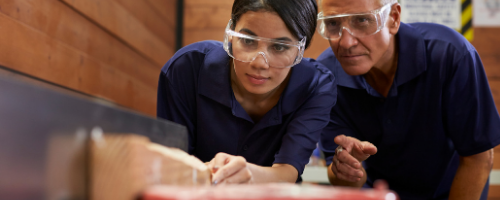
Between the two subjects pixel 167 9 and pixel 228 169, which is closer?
pixel 228 169

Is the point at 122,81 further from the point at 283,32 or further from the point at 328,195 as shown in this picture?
the point at 328,195

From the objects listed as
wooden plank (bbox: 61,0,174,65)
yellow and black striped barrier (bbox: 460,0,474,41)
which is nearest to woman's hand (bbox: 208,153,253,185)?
wooden plank (bbox: 61,0,174,65)

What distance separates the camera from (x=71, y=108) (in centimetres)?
44

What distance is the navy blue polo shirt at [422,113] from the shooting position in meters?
1.58

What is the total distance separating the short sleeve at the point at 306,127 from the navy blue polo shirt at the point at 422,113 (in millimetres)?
339

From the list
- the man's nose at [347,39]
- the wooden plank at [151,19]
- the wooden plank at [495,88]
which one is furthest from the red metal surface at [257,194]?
Result: the wooden plank at [495,88]

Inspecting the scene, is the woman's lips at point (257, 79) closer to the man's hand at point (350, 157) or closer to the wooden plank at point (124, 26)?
the man's hand at point (350, 157)

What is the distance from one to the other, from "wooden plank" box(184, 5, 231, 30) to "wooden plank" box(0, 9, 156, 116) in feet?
4.38

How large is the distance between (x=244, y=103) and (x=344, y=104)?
0.54 m

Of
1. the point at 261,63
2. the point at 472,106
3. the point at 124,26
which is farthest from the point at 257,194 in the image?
the point at 124,26

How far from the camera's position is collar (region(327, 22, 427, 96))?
65.1 inches

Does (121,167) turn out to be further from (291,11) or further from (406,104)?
(406,104)

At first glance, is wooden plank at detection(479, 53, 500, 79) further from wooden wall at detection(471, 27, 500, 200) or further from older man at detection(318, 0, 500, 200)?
older man at detection(318, 0, 500, 200)

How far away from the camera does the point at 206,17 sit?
3.74 metres
